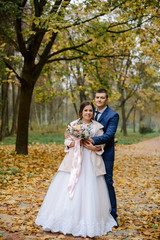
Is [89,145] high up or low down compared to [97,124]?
down

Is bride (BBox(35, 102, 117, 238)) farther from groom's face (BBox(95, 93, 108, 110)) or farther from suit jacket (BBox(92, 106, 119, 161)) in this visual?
groom's face (BBox(95, 93, 108, 110))

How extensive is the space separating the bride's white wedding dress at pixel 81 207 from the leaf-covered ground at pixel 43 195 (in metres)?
0.15

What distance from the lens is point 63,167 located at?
164 inches

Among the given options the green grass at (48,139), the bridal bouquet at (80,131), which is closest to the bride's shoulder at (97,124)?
the bridal bouquet at (80,131)

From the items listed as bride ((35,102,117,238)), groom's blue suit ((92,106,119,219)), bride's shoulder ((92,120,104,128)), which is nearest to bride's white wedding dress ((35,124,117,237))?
bride ((35,102,117,238))

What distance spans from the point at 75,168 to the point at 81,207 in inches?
23.3

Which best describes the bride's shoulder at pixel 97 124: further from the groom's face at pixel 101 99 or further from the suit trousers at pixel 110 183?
the suit trousers at pixel 110 183

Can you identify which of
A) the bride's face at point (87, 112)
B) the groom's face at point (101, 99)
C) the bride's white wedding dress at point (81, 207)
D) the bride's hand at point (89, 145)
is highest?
the groom's face at point (101, 99)

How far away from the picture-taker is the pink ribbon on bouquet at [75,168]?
3.92 m

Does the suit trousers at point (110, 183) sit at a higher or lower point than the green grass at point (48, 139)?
higher

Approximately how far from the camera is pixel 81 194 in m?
3.90

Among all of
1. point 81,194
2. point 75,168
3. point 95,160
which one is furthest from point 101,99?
point 81,194

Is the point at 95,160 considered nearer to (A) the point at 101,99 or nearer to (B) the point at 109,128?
(B) the point at 109,128

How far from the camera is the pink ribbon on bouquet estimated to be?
392cm
